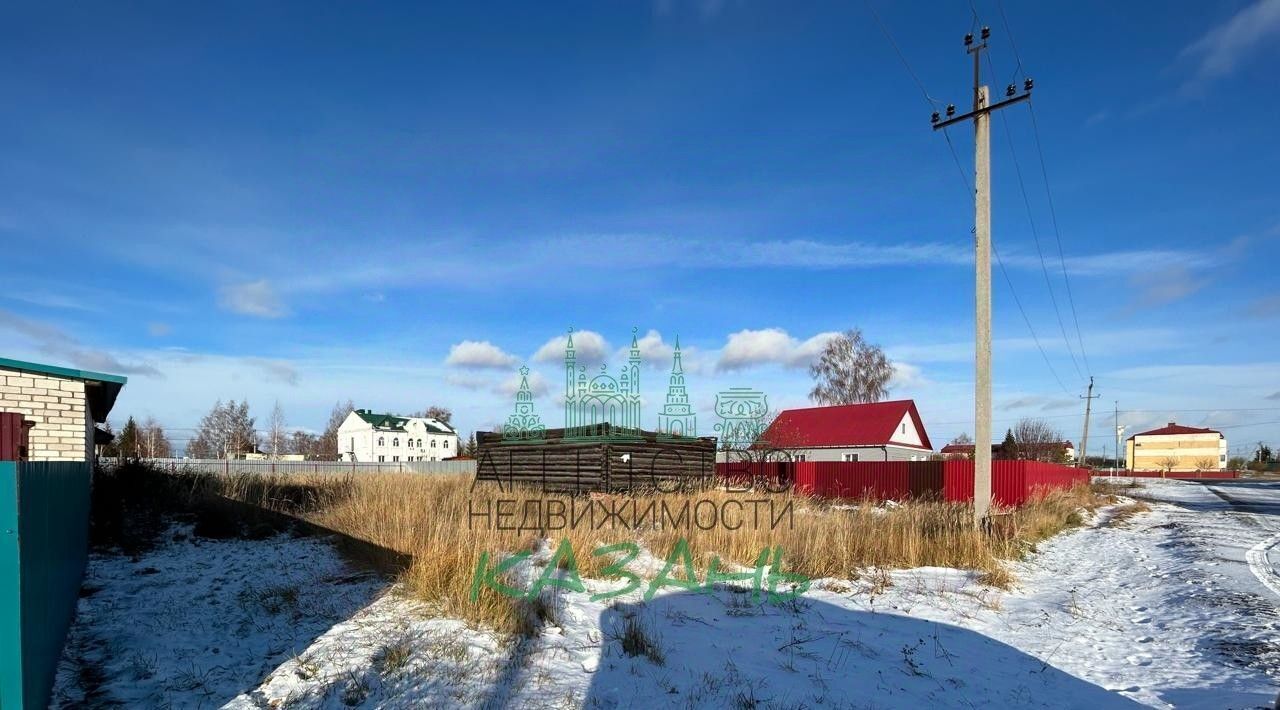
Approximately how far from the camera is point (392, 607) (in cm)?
632

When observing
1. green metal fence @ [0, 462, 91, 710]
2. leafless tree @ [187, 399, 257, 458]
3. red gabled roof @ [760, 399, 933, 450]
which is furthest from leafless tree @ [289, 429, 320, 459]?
green metal fence @ [0, 462, 91, 710]

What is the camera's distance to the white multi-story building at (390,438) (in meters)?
63.5

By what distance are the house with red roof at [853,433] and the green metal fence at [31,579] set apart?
104 ft

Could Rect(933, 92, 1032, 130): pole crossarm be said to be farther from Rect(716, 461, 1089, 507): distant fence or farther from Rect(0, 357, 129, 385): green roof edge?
Rect(0, 357, 129, 385): green roof edge

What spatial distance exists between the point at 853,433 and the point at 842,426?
97 cm

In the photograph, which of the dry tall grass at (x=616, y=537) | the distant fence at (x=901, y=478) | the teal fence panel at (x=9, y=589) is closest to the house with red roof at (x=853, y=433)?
the distant fence at (x=901, y=478)

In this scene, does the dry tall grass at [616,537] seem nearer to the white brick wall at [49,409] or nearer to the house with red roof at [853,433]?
the white brick wall at [49,409]

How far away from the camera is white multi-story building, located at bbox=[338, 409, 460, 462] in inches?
2499

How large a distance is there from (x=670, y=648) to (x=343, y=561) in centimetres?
482

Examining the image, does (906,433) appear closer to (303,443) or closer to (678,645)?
(678,645)

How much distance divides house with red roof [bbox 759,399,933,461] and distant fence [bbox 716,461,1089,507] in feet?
36.5

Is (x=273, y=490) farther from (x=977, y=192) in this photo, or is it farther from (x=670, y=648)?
(x=977, y=192)

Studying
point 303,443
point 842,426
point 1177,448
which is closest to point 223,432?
point 303,443

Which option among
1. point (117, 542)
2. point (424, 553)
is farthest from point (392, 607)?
point (117, 542)
